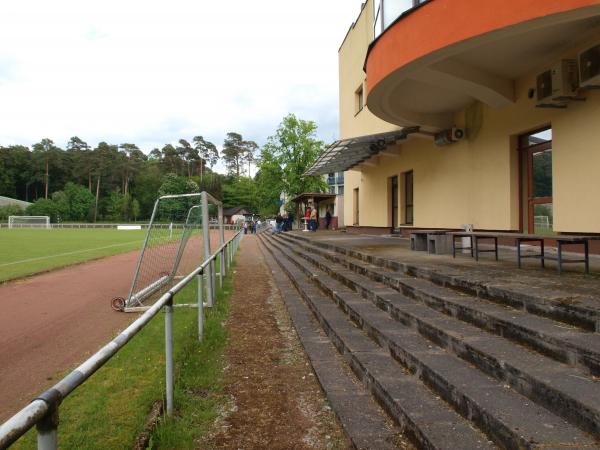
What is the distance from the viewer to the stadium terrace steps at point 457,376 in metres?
2.41

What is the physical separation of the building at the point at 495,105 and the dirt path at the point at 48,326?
6.86 metres

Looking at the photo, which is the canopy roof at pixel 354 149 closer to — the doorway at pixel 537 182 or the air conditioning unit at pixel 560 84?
the doorway at pixel 537 182

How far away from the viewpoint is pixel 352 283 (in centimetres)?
674

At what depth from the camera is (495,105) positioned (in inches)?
370

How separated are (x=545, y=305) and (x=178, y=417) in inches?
122

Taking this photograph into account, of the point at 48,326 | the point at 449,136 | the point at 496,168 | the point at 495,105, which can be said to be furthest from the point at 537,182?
the point at 48,326

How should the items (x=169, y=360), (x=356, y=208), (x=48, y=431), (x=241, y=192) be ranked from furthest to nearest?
(x=241, y=192)
(x=356, y=208)
(x=169, y=360)
(x=48, y=431)

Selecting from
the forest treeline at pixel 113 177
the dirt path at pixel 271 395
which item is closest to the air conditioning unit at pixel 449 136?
the dirt path at pixel 271 395

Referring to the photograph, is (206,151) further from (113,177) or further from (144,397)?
(144,397)

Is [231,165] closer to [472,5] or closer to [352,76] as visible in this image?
[352,76]

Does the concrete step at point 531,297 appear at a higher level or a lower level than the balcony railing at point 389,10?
lower

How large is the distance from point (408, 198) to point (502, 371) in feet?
42.2

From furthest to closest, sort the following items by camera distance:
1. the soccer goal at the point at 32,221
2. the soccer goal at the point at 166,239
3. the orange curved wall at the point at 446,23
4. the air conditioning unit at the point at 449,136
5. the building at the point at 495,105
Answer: the soccer goal at the point at 32,221
the air conditioning unit at the point at 449,136
the soccer goal at the point at 166,239
the building at the point at 495,105
the orange curved wall at the point at 446,23

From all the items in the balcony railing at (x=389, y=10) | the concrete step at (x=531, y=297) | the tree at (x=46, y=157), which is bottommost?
the concrete step at (x=531, y=297)
